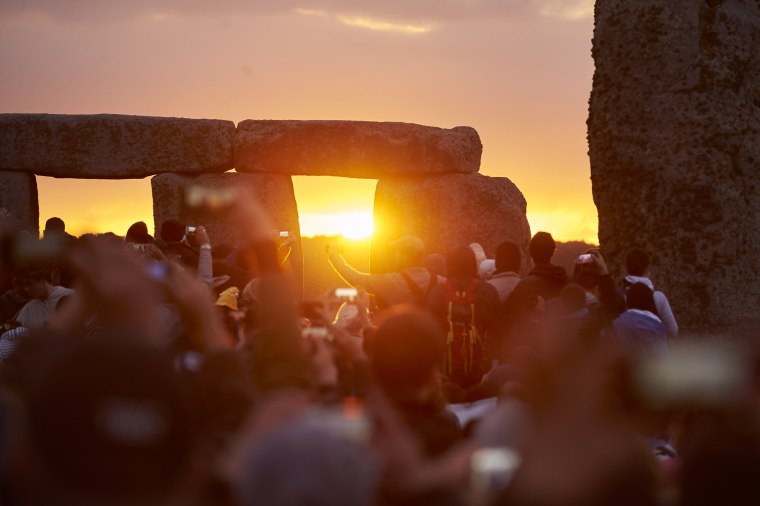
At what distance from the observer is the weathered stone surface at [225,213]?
12984 mm

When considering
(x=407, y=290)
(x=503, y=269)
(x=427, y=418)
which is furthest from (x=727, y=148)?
(x=427, y=418)

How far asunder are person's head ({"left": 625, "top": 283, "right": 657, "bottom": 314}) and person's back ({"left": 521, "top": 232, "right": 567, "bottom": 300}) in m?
0.37

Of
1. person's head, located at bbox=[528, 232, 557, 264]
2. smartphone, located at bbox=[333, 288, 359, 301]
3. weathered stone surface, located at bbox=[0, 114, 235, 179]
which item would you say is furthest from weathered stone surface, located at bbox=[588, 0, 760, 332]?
weathered stone surface, located at bbox=[0, 114, 235, 179]

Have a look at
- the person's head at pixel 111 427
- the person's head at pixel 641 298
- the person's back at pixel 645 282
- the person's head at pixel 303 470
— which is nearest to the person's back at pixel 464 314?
the person's head at pixel 641 298

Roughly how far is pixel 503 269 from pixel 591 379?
→ 3380 millimetres

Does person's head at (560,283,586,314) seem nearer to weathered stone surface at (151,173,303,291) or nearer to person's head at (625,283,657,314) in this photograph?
person's head at (625,283,657,314)

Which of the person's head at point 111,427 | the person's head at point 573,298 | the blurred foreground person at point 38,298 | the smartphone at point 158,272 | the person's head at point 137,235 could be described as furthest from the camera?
the person's head at point 137,235

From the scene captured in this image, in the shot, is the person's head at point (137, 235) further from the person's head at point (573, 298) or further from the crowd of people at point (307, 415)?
the crowd of people at point (307, 415)

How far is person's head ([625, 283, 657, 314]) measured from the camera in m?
5.51

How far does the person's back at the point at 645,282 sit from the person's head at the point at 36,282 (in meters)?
3.15

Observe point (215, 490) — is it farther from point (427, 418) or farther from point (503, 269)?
point (503, 269)

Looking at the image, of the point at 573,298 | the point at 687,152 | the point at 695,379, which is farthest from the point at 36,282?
the point at 687,152

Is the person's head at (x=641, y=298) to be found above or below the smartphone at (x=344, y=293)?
below

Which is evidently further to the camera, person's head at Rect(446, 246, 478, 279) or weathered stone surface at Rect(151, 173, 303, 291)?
weathered stone surface at Rect(151, 173, 303, 291)
